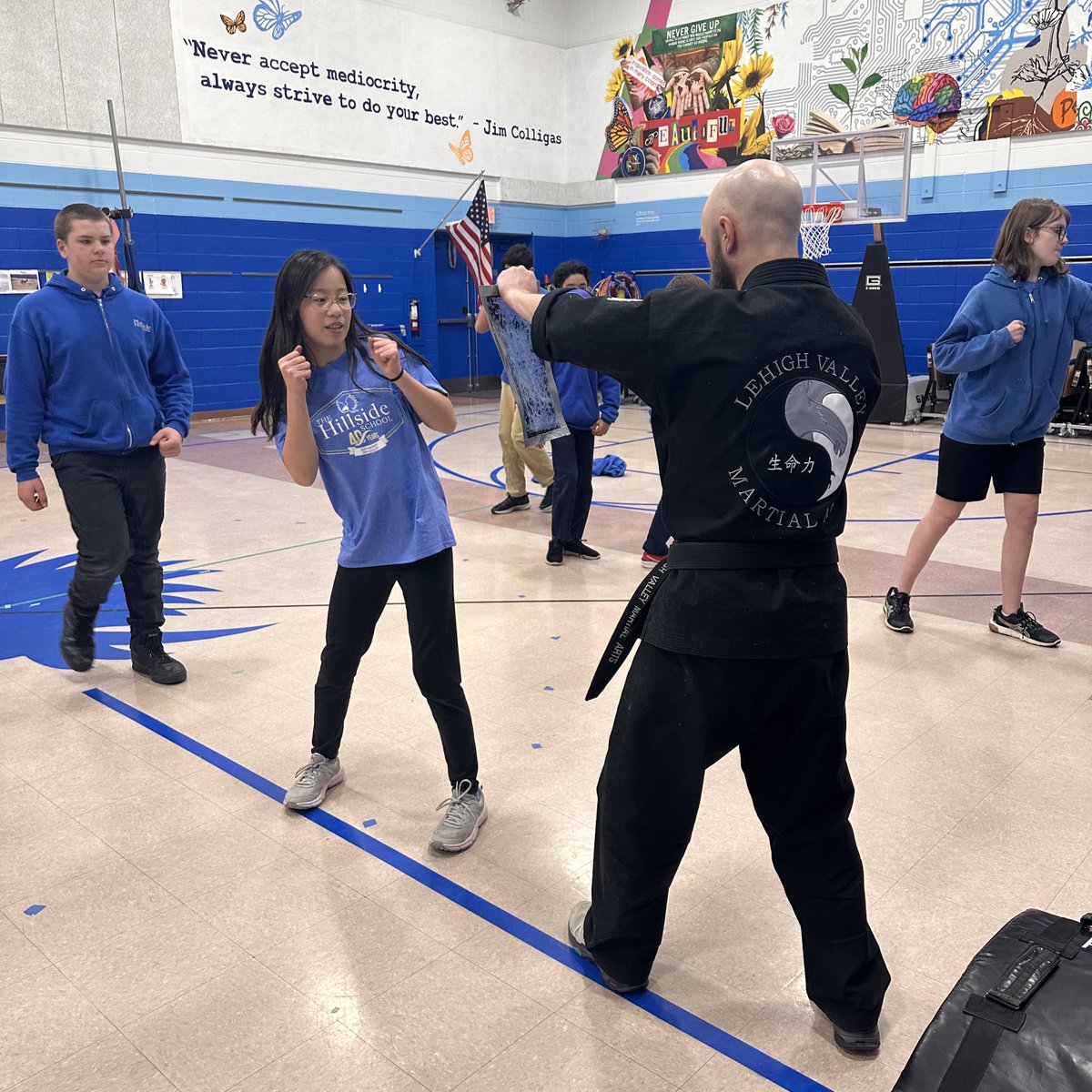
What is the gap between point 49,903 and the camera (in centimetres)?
233

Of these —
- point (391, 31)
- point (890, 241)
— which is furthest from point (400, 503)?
point (391, 31)

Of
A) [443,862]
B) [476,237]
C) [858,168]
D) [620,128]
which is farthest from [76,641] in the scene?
[620,128]

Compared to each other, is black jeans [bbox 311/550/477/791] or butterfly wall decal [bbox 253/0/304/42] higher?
butterfly wall decal [bbox 253/0/304/42]

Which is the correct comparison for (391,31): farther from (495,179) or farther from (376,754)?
(376,754)

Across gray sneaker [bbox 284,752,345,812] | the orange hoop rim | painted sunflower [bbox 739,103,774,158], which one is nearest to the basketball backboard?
the orange hoop rim

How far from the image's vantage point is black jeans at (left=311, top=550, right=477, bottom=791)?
8.30 ft

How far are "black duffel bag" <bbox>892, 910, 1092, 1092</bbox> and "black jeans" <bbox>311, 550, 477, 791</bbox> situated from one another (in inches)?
59.3

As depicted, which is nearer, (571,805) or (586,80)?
(571,805)

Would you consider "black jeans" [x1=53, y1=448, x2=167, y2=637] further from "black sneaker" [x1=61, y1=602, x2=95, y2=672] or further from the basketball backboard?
the basketball backboard

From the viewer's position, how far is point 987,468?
3.88 meters

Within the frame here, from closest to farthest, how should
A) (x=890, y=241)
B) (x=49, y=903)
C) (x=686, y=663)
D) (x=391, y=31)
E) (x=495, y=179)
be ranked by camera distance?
(x=686, y=663) < (x=49, y=903) < (x=890, y=241) < (x=391, y=31) < (x=495, y=179)

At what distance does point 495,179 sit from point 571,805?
13.0 m

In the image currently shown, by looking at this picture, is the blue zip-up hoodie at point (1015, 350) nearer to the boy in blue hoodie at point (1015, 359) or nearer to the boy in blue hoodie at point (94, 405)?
the boy in blue hoodie at point (1015, 359)

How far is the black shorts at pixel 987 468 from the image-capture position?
3818 millimetres
